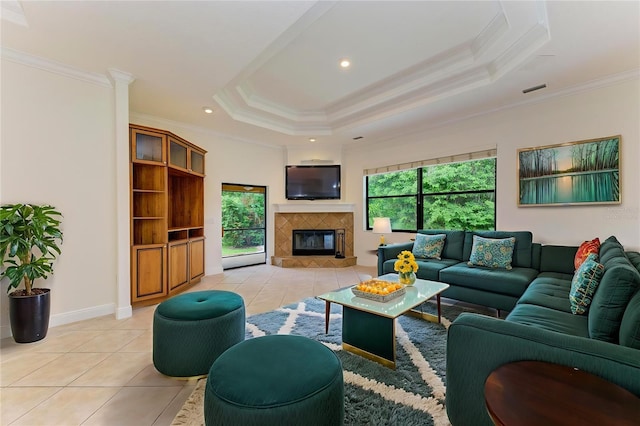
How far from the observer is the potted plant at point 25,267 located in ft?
7.93

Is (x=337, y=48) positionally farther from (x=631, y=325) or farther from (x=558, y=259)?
(x=558, y=259)

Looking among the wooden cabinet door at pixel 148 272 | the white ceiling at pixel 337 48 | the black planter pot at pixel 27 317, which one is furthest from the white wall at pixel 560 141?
the black planter pot at pixel 27 317

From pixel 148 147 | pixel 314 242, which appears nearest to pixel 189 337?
pixel 148 147

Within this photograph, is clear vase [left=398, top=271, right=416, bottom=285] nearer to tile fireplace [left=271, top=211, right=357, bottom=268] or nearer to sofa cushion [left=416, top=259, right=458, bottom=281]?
sofa cushion [left=416, top=259, right=458, bottom=281]

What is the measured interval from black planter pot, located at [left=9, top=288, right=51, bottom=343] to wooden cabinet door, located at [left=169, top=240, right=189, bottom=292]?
1340mm

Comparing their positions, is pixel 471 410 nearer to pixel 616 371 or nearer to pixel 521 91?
pixel 616 371

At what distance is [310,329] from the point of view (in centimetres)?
279

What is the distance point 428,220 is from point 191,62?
4454mm

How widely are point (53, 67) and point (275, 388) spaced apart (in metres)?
3.89

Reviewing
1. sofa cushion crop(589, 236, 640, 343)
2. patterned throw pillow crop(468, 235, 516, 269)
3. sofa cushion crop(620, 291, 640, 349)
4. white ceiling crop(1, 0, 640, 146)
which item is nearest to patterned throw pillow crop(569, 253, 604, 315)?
sofa cushion crop(589, 236, 640, 343)

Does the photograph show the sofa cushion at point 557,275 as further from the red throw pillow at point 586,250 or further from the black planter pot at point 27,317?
the black planter pot at point 27,317

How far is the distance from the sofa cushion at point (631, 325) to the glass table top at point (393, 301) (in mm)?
1156

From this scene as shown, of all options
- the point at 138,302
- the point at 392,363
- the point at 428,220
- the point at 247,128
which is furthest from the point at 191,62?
the point at 428,220

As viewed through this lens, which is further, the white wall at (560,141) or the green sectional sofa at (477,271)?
the white wall at (560,141)
